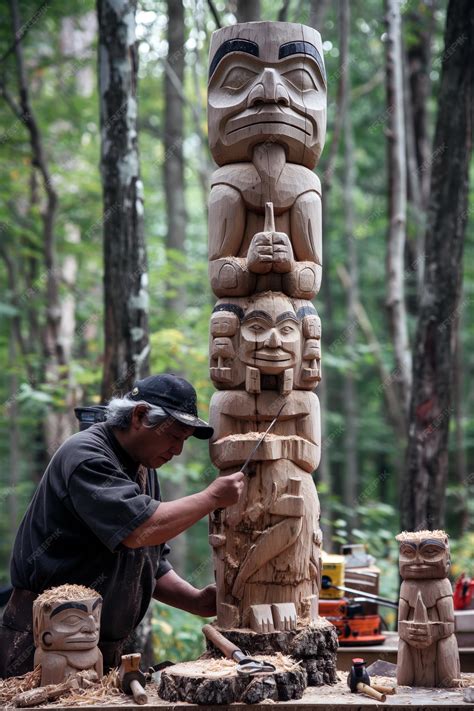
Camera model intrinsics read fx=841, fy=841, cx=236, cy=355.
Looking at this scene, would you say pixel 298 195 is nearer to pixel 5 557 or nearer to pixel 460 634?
pixel 460 634

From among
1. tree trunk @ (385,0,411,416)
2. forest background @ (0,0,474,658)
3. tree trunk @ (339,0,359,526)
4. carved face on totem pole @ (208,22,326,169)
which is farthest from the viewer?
tree trunk @ (339,0,359,526)

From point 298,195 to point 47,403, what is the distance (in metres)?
6.65

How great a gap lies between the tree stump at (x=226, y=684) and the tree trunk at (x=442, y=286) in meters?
3.85

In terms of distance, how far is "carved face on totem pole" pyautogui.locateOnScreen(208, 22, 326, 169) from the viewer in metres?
5.54

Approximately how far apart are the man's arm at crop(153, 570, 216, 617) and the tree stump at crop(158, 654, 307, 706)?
0.88m

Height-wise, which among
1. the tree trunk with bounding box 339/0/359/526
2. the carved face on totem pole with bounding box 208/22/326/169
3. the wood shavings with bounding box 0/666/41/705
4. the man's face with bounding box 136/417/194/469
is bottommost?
the wood shavings with bounding box 0/666/41/705

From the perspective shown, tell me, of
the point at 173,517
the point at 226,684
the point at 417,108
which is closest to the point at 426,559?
the point at 226,684

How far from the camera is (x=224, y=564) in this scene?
5.03 metres

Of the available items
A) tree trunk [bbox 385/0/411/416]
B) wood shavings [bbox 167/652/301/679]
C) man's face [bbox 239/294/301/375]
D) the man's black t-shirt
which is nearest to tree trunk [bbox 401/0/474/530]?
tree trunk [bbox 385/0/411/416]

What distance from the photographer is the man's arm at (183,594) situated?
529 centimetres

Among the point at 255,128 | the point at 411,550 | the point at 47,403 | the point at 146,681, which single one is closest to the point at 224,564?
the point at 146,681

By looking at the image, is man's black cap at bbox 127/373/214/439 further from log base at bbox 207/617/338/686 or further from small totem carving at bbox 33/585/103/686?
log base at bbox 207/617/338/686

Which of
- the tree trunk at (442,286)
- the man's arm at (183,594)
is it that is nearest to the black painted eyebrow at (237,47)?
the tree trunk at (442,286)

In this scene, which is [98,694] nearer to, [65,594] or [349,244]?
[65,594]
